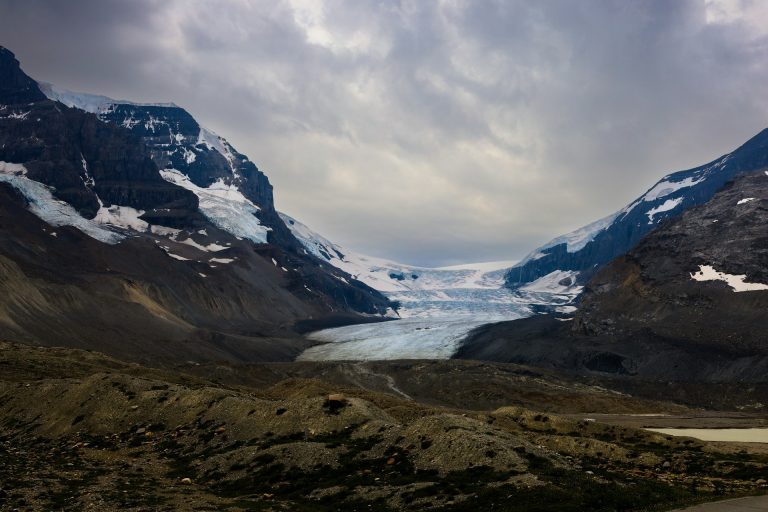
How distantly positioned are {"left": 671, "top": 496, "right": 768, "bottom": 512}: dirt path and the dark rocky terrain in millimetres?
1302

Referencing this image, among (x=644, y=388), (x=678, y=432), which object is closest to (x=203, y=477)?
(x=678, y=432)

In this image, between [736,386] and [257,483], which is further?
[736,386]

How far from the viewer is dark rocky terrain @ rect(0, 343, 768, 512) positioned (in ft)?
118

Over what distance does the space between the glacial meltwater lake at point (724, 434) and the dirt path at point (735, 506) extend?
59.1m

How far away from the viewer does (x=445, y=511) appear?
108ft

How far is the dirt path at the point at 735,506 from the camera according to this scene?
1142 inches

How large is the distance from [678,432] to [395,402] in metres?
43.3

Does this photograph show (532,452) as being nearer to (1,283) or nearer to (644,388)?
(644,388)

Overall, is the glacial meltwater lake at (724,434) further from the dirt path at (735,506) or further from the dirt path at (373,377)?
the dirt path at (373,377)

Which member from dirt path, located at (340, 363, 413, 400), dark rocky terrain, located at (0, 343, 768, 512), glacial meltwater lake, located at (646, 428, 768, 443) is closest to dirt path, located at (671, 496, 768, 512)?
dark rocky terrain, located at (0, 343, 768, 512)

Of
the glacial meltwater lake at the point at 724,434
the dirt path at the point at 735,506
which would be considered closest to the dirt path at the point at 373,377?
the glacial meltwater lake at the point at 724,434

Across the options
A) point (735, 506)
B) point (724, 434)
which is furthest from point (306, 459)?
point (724, 434)

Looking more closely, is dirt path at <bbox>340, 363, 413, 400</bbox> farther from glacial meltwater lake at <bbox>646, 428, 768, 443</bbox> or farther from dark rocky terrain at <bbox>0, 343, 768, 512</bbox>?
dark rocky terrain at <bbox>0, 343, 768, 512</bbox>

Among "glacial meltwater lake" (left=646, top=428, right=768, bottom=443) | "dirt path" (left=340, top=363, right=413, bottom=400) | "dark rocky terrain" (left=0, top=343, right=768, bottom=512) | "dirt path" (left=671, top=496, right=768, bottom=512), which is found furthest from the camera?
"dirt path" (left=340, top=363, right=413, bottom=400)
